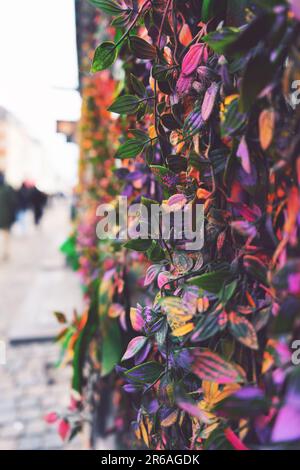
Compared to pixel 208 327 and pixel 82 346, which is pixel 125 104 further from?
pixel 82 346

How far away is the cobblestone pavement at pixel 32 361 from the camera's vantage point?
324cm

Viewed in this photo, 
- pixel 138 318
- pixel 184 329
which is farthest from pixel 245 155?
pixel 138 318

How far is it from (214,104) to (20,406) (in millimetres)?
3420

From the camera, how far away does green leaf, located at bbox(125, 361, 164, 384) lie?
0.87 metres

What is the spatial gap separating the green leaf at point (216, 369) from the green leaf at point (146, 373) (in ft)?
0.67

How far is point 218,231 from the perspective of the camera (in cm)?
84

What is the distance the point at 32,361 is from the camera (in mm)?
4547

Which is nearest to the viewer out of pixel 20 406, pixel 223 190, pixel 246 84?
pixel 246 84

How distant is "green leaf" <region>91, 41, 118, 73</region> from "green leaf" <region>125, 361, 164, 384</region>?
1.92 feet

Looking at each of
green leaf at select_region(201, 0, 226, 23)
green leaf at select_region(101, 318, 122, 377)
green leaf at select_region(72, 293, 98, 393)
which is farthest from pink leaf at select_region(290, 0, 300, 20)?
green leaf at select_region(72, 293, 98, 393)

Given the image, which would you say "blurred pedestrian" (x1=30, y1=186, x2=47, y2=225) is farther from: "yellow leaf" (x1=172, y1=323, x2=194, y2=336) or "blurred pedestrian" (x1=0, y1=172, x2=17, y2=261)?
"yellow leaf" (x1=172, y1=323, x2=194, y2=336)
